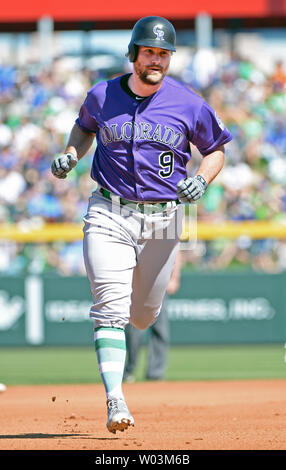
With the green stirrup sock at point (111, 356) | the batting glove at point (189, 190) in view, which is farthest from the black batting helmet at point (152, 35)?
the green stirrup sock at point (111, 356)

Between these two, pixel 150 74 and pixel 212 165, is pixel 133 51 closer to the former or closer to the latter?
pixel 150 74

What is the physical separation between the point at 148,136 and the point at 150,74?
36 cm

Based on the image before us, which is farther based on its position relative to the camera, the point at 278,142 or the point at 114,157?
the point at 278,142

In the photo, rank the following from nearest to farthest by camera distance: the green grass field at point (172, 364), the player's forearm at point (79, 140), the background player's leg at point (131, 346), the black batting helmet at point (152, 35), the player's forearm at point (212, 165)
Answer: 1. the black batting helmet at point (152, 35)
2. the player's forearm at point (212, 165)
3. the player's forearm at point (79, 140)
4. the background player's leg at point (131, 346)
5. the green grass field at point (172, 364)

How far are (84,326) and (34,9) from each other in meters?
8.88

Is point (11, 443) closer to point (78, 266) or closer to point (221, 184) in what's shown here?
point (78, 266)

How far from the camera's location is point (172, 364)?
479 inches

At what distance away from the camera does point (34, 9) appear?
19.7m

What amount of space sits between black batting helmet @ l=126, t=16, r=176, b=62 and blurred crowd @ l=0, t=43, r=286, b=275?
A: 7.28m

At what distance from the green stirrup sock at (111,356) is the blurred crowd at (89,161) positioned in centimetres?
745

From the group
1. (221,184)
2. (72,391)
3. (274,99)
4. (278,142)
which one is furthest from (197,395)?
(274,99)

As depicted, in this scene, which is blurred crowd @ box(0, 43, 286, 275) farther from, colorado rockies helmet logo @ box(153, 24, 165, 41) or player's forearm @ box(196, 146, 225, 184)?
colorado rockies helmet logo @ box(153, 24, 165, 41)

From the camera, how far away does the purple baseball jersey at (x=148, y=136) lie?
5727 mm

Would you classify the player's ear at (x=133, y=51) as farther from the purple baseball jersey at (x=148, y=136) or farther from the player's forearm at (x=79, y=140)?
the player's forearm at (x=79, y=140)
